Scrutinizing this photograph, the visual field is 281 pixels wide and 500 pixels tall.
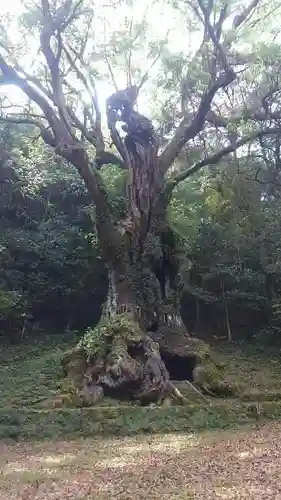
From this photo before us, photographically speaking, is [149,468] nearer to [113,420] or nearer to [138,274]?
[113,420]

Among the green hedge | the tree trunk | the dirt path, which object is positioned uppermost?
the tree trunk

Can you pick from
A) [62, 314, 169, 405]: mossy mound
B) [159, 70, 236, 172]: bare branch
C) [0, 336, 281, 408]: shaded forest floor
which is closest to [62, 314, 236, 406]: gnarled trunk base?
[62, 314, 169, 405]: mossy mound

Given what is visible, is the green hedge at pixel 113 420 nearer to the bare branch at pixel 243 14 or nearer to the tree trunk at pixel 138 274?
the tree trunk at pixel 138 274

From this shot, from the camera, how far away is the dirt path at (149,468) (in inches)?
190

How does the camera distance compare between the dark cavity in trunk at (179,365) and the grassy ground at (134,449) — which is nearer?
the grassy ground at (134,449)

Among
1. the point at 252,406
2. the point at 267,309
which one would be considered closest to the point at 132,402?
the point at 252,406

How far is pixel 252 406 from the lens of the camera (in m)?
9.28

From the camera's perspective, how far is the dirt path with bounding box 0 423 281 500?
15.8 feet

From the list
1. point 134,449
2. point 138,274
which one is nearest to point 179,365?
point 138,274

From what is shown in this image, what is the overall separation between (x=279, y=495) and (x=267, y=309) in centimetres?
1319

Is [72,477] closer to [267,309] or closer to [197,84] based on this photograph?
[197,84]

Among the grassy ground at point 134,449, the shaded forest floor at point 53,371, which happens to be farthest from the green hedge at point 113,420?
the shaded forest floor at point 53,371

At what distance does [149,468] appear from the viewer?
230 inches

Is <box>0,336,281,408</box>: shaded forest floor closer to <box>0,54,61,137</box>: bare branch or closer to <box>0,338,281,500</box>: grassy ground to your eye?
<box>0,338,281,500</box>: grassy ground
